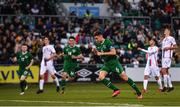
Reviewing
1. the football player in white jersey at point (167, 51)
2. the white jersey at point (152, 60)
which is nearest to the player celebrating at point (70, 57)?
the white jersey at point (152, 60)

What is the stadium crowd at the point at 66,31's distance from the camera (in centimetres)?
3934

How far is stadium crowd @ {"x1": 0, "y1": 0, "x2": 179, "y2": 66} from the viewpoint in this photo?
3934 cm

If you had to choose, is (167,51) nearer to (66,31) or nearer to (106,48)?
(106,48)

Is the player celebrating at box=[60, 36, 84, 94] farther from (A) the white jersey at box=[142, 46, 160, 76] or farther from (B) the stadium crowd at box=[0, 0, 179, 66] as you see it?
(B) the stadium crowd at box=[0, 0, 179, 66]

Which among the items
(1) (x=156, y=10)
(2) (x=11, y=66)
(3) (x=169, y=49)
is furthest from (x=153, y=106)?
(1) (x=156, y=10)

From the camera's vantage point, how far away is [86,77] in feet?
133

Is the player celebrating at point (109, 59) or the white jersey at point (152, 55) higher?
the player celebrating at point (109, 59)

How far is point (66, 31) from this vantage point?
43.0 m

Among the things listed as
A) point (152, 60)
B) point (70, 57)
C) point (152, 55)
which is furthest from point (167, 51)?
point (70, 57)

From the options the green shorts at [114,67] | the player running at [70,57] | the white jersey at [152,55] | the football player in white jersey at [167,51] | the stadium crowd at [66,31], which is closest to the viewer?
the green shorts at [114,67]

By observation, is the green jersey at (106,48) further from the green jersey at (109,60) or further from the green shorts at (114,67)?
the green shorts at (114,67)

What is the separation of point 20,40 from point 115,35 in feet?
25.5

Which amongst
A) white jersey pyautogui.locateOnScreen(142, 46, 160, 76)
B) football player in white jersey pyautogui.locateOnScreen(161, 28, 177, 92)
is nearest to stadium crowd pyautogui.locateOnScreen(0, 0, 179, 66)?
white jersey pyautogui.locateOnScreen(142, 46, 160, 76)

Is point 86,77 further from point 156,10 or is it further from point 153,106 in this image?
point 153,106
